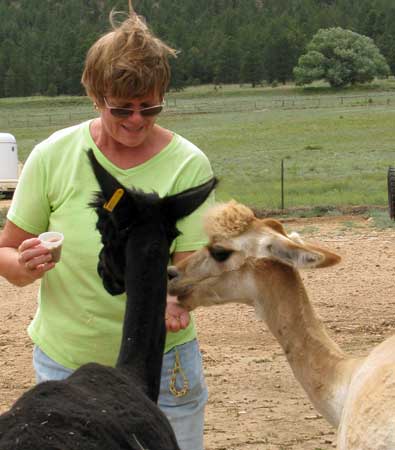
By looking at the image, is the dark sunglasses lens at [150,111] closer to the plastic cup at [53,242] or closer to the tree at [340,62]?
the plastic cup at [53,242]

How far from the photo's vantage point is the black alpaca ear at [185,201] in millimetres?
3564

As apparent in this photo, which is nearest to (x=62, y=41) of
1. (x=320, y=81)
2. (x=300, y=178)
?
(x=320, y=81)

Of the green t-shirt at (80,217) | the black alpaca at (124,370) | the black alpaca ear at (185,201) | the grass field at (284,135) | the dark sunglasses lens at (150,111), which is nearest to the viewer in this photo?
the black alpaca at (124,370)

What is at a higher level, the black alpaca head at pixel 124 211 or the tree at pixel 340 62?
the black alpaca head at pixel 124 211

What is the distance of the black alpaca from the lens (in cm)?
270

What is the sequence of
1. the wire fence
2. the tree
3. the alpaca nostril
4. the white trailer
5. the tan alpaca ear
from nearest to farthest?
the alpaca nostril < the tan alpaca ear < the white trailer < the wire fence < the tree

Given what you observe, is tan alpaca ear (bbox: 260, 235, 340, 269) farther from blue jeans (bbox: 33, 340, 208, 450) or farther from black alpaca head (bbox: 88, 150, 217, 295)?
black alpaca head (bbox: 88, 150, 217, 295)

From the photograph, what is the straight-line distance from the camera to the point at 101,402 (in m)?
2.89

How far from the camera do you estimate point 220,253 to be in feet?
17.0

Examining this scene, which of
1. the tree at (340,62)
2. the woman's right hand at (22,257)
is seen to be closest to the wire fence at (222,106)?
the tree at (340,62)

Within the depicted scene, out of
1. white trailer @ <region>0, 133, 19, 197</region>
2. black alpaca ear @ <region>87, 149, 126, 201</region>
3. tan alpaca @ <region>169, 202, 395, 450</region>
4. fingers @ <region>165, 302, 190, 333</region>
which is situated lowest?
white trailer @ <region>0, 133, 19, 197</region>

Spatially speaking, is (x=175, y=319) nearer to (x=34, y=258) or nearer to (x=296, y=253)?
(x=34, y=258)

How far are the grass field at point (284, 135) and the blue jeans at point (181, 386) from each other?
11.5 ft

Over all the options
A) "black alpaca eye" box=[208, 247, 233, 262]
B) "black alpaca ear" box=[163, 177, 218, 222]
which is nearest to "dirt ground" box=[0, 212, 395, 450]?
"black alpaca eye" box=[208, 247, 233, 262]
